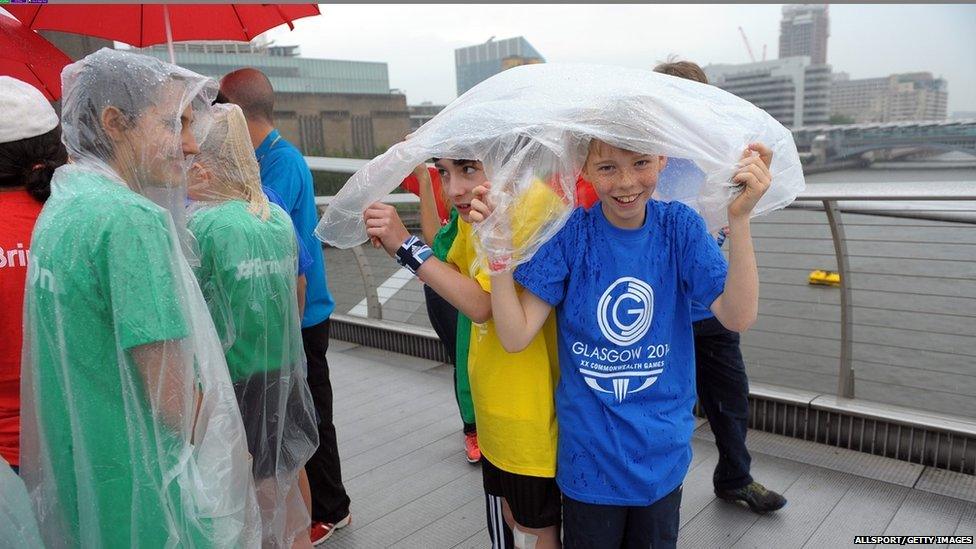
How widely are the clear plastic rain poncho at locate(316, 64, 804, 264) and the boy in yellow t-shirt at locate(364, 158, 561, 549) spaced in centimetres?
10

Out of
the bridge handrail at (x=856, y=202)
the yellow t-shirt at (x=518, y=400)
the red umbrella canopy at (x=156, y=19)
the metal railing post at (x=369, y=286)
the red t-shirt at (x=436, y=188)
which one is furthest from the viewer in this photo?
the metal railing post at (x=369, y=286)

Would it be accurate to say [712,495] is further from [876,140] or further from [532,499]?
[876,140]

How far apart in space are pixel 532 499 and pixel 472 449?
1739 millimetres

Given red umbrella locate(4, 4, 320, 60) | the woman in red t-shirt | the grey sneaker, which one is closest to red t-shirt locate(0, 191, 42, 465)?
the woman in red t-shirt

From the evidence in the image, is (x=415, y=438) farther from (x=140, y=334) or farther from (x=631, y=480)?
(x=140, y=334)

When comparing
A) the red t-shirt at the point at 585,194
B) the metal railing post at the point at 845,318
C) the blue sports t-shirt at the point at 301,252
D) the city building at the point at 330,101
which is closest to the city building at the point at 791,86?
the city building at the point at 330,101

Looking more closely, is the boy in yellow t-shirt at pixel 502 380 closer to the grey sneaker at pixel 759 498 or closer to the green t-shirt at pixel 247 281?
the green t-shirt at pixel 247 281

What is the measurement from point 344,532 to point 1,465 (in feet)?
5.75

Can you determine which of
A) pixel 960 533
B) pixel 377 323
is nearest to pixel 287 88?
pixel 377 323

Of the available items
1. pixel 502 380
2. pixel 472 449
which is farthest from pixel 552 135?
pixel 472 449

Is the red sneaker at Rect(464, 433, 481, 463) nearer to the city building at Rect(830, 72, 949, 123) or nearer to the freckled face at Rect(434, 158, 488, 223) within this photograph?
the freckled face at Rect(434, 158, 488, 223)

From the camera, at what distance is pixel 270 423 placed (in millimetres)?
2109

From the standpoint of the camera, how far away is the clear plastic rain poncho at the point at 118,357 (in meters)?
1.31

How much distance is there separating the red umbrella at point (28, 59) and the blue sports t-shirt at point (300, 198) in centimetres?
86
